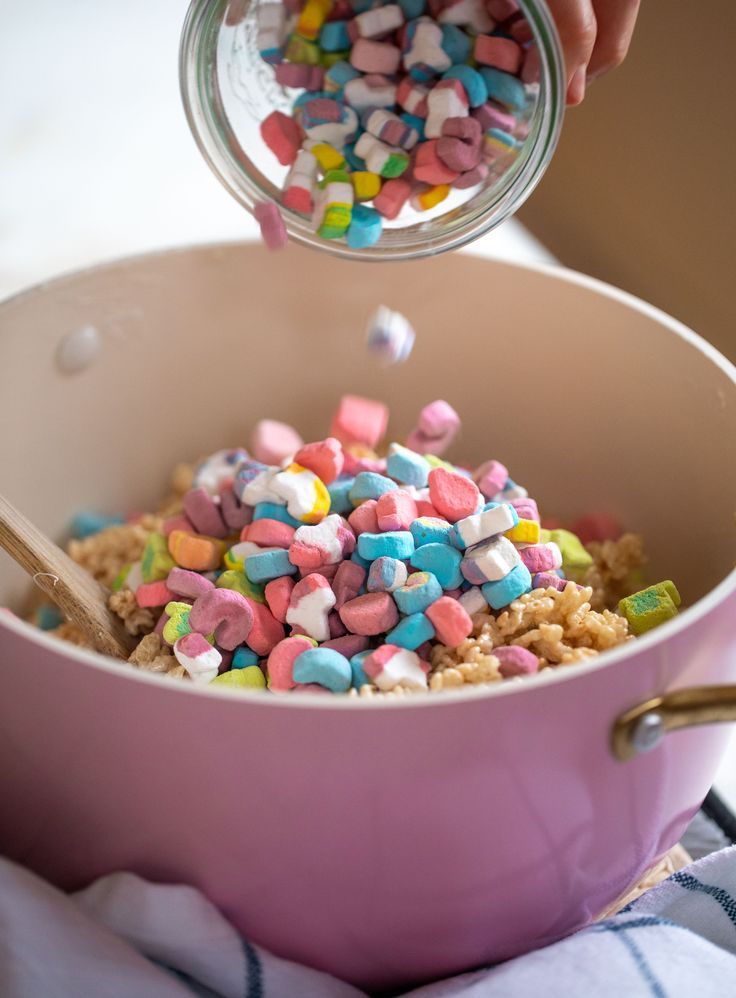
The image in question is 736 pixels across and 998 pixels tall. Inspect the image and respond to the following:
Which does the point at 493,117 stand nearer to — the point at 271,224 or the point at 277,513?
the point at 271,224

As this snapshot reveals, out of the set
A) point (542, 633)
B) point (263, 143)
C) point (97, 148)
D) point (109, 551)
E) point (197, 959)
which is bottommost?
point (197, 959)

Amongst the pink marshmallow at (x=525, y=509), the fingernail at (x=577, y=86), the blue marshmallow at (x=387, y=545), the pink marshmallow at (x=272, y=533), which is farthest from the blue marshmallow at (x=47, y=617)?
the fingernail at (x=577, y=86)

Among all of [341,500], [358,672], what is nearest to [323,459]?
[341,500]

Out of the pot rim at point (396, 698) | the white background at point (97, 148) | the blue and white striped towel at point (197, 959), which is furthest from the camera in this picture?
the white background at point (97, 148)

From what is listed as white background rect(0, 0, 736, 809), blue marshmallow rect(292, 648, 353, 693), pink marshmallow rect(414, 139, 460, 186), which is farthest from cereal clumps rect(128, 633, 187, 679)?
white background rect(0, 0, 736, 809)

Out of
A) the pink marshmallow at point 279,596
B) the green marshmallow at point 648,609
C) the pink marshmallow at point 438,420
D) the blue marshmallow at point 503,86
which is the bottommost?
the pink marshmallow at point 279,596

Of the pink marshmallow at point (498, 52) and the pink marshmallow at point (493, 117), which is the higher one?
the pink marshmallow at point (498, 52)

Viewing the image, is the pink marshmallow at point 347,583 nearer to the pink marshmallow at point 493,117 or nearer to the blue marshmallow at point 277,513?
the blue marshmallow at point 277,513
